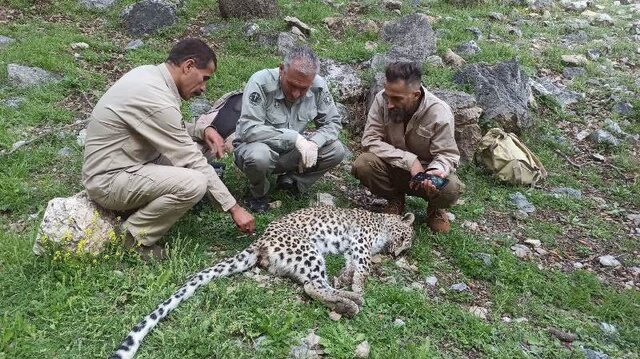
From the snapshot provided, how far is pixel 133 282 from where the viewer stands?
4.80 meters

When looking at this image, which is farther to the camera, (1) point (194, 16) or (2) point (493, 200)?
(1) point (194, 16)

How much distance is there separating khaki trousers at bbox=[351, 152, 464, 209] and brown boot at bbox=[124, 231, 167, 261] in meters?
2.50

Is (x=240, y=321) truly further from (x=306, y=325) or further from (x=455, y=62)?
(x=455, y=62)

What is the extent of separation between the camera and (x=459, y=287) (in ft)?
18.2

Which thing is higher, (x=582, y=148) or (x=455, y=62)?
(x=455, y=62)

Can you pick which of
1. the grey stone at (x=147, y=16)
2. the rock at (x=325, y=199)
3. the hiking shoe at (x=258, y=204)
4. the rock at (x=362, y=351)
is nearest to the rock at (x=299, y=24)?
the grey stone at (x=147, y=16)

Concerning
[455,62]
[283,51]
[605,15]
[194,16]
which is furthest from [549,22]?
[194,16]

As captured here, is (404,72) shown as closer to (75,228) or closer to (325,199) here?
(325,199)

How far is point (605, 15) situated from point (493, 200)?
11423 millimetres

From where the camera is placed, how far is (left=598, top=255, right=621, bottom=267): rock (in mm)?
6385

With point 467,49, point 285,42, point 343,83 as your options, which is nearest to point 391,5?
point 467,49

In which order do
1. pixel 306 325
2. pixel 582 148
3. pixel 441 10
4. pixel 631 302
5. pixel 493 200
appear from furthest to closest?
1. pixel 441 10
2. pixel 582 148
3. pixel 493 200
4. pixel 631 302
5. pixel 306 325

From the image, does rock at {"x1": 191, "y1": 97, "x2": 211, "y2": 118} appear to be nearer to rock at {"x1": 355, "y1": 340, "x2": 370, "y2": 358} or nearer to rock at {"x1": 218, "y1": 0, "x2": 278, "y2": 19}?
rock at {"x1": 218, "y1": 0, "x2": 278, "y2": 19}

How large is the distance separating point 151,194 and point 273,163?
1693 millimetres
